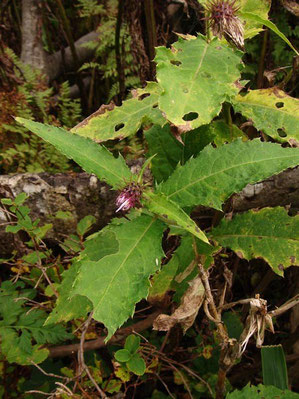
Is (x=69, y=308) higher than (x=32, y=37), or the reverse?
(x=32, y=37)

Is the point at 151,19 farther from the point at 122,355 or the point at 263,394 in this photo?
the point at 263,394

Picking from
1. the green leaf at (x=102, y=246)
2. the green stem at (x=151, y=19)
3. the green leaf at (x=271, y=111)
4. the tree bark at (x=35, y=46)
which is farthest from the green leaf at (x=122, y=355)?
the tree bark at (x=35, y=46)

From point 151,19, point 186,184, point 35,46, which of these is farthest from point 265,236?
point 35,46

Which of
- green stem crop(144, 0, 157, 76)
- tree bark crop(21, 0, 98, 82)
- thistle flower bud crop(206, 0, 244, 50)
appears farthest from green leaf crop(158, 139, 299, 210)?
tree bark crop(21, 0, 98, 82)

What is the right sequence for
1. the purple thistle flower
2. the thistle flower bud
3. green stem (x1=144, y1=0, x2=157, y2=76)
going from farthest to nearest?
green stem (x1=144, y1=0, x2=157, y2=76)
the thistle flower bud
the purple thistle flower

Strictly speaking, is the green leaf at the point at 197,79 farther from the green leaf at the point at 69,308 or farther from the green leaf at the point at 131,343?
the green leaf at the point at 131,343

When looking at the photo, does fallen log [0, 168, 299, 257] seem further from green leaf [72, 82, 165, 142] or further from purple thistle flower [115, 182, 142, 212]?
purple thistle flower [115, 182, 142, 212]

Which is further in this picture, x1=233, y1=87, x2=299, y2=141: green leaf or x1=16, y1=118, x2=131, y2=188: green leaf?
x1=233, y1=87, x2=299, y2=141: green leaf
